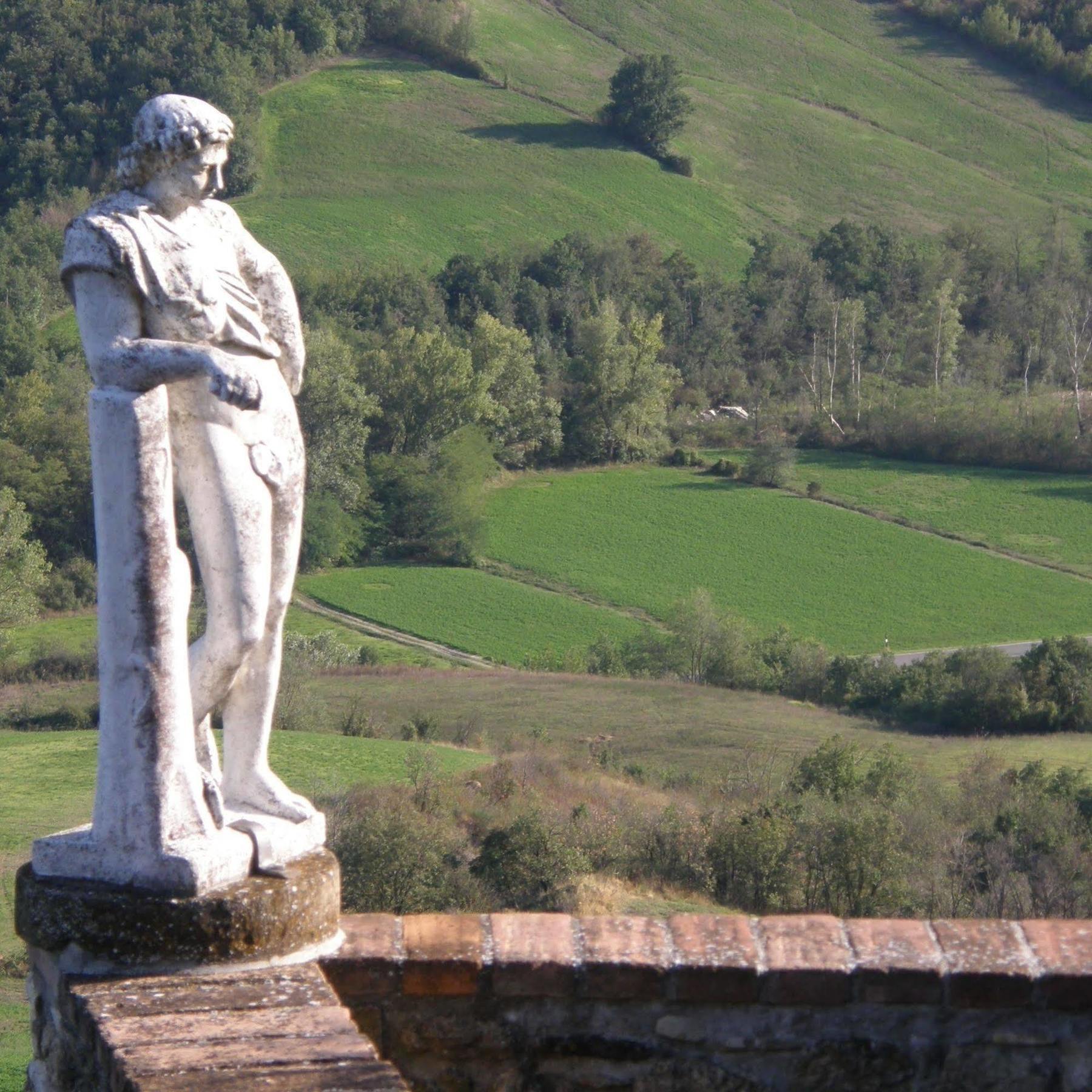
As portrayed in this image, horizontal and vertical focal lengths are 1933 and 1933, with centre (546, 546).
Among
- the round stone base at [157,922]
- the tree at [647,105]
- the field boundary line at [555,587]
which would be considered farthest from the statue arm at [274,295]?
the tree at [647,105]

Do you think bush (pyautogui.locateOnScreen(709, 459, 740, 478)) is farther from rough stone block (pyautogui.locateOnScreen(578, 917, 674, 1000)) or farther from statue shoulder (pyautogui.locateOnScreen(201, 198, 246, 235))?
statue shoulder (pyautogui.locateOnScreen(201, 198, 246, 235))

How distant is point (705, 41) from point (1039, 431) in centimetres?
4551

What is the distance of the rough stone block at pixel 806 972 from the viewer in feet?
17.1

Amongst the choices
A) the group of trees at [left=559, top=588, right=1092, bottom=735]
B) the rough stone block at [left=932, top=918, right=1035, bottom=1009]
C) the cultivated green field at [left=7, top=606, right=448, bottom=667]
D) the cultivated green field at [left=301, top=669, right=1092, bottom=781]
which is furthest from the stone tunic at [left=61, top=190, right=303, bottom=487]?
the cultivated green field at [left=7, top=606, right=448, bottom=667]

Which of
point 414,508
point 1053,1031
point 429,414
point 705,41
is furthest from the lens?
point 705,41

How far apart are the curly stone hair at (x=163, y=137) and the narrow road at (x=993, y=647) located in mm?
49746

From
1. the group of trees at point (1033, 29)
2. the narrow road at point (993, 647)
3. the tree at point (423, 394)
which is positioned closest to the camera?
the narrow road at point (993, 647)

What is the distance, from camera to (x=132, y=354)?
15.3 feet

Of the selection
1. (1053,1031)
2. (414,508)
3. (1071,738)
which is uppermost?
(1053,1031)

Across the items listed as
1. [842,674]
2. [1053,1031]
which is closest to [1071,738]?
[842,674]

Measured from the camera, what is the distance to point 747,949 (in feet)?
17.5

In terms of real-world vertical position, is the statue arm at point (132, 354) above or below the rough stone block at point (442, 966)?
above

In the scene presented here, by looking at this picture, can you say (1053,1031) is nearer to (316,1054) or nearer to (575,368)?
(316,1054)

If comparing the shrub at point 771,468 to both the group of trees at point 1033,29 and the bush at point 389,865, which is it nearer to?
the bush at point 389,865
